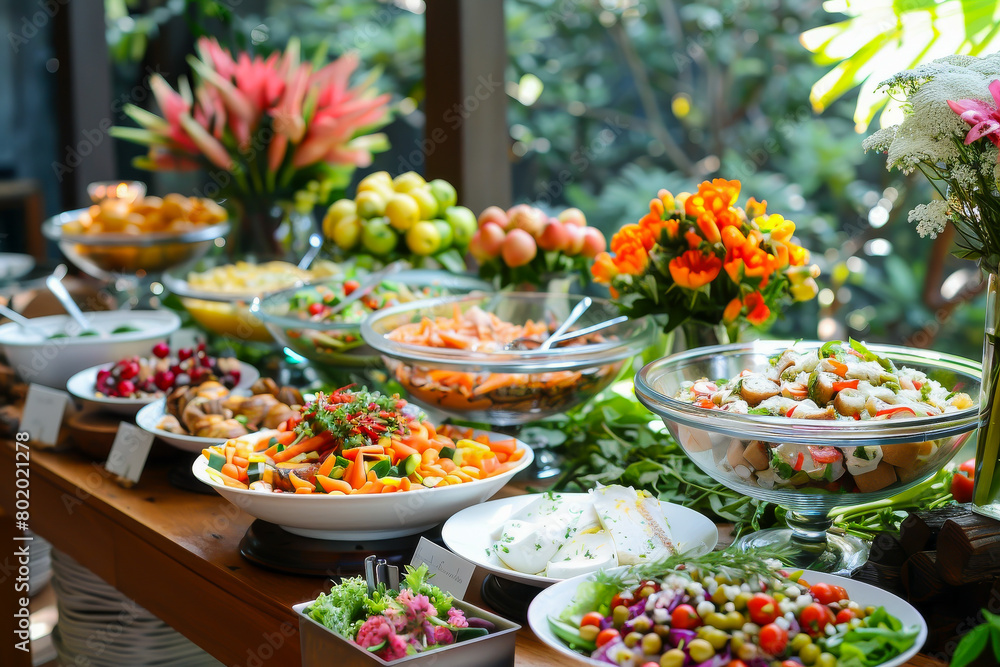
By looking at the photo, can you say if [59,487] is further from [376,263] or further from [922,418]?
[922,418]

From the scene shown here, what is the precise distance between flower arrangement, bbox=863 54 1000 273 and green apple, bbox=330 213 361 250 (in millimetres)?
1096

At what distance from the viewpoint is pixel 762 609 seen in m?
0.67

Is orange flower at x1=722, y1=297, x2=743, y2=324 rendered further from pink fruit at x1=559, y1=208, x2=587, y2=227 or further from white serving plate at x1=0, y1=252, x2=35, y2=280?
white serving plate at x1=0, y1=252, x2=35, y2=280

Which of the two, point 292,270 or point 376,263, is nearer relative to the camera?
point 376,263

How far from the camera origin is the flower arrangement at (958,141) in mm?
783

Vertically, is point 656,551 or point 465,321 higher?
point 465,321

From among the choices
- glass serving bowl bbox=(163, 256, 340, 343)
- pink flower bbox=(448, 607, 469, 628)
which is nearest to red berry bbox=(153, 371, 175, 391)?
glass serving bowl bbox=(163, 256, 340, 343)

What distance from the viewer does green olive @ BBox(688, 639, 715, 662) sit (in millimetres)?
Result: 654

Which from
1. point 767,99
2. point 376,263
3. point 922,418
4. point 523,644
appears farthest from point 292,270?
point 767,99

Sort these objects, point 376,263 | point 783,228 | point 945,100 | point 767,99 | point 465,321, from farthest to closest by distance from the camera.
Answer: point 767,99 < point 376,263 < point 465,321 < point 783,228 < point 945,100

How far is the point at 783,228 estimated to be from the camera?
4.02ft

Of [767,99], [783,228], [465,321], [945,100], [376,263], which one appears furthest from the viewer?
[767,99]

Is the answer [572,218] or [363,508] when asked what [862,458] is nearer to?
[363,508]

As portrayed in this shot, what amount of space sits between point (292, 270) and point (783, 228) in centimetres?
113
